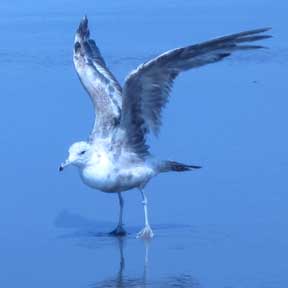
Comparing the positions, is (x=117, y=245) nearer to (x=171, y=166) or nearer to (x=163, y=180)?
(x=171, y=166)

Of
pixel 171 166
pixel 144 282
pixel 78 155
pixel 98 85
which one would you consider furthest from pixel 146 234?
pixel 98 85

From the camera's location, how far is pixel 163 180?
31.9 feet

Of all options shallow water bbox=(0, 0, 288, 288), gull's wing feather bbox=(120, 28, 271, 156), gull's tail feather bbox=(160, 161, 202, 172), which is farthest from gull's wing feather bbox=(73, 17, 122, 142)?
shallow water bbox=(0, 0, 288, 288)

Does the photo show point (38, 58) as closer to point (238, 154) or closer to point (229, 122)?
point (229, 122)

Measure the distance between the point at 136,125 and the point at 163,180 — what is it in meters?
0.71

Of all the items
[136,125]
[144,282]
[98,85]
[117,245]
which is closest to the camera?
[144,282]

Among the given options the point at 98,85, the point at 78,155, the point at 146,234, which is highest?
the point at 98,85

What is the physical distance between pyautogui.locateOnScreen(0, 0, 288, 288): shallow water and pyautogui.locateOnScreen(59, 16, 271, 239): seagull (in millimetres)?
239

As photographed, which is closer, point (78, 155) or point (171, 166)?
point (78, 155)

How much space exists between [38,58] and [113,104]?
487 cm

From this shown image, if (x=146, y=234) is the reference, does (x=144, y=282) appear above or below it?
below

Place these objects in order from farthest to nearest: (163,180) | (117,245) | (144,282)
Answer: (163,180)
(117,245)
(144,282)

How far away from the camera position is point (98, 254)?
8188mm

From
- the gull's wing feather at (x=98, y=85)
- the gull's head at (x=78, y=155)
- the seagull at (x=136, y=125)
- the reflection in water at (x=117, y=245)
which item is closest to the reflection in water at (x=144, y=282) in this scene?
the reflection in water at (x=117, y=245)
